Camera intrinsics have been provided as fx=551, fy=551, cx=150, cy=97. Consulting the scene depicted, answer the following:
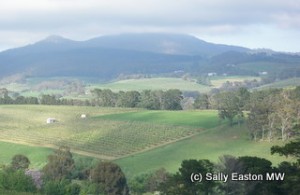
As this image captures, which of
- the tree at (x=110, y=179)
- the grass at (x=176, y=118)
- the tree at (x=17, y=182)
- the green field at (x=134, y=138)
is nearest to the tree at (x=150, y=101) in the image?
the grass at (x=176, y=118)

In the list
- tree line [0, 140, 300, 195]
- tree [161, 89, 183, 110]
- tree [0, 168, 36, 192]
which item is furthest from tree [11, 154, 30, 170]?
tree [161, 89, 183, 110]

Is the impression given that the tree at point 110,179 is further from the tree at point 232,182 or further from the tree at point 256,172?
the tree at point 256,172

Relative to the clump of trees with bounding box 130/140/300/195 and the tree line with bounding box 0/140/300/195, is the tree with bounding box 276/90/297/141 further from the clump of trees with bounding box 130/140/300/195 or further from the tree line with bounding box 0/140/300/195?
the clump of trees with bounding box 130/140/300/195

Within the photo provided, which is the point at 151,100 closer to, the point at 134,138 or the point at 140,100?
the point at 140,100

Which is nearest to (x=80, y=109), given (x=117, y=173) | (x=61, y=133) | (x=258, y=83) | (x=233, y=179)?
(x=61, y=133)

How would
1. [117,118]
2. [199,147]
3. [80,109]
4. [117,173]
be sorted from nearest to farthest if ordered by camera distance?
[117,173]
[199,147]
[117,118]
[80,109]

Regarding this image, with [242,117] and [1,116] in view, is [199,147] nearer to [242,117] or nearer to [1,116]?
[242,117]

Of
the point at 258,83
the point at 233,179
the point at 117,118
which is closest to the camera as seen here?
the point at 233,179
